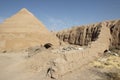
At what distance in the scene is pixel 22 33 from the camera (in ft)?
105

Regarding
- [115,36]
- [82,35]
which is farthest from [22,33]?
[115,36]

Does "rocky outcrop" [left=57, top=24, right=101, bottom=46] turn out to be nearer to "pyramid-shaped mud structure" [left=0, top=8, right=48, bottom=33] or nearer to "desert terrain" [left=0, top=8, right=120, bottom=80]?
"desert terrain" [left=0, top=8, right=120, bottom=80]

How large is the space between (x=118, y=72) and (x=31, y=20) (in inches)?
1033

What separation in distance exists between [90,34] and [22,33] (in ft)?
41.2

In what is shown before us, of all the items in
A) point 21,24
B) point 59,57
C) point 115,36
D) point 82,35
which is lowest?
point 59,57

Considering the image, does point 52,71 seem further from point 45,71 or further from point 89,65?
point 89,65

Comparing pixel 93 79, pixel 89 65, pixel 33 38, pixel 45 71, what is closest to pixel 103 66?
pixel 89 65

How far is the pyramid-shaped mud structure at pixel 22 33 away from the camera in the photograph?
98.6 ft

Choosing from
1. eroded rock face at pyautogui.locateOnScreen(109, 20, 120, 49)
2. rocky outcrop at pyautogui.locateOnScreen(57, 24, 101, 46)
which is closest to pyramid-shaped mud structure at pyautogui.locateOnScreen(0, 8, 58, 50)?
rocky outcrop at pyautogui.locateOnScreen(57, 24, 101, 46)

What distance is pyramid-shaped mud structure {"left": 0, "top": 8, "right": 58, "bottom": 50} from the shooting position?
30.0 metres

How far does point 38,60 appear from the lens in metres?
13.5

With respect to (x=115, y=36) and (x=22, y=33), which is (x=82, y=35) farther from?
(x=115, y=36)

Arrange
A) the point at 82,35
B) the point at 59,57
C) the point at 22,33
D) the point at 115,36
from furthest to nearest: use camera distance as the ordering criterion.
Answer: the point at 82,35, the point at 22,33, the point at 115,36, the point at 59,57

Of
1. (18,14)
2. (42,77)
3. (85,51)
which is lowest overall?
(42,77)
